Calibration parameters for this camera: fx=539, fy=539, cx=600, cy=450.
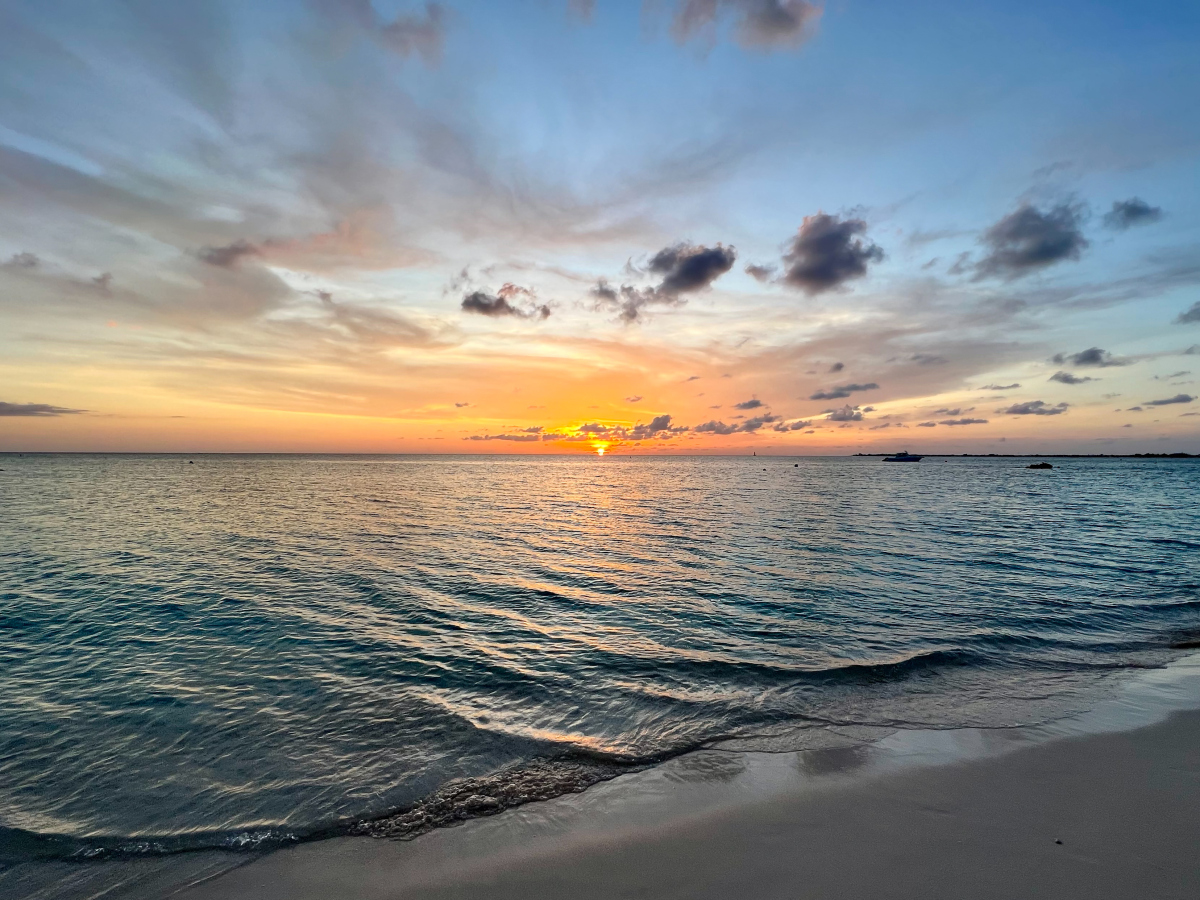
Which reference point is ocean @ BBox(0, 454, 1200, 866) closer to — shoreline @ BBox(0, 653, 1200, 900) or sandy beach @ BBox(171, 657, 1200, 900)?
shoreline @ BBox(0, 653, 1200, 900)

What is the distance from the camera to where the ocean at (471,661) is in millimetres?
9414

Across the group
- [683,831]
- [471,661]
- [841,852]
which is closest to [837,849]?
[841,852]

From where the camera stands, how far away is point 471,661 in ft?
51.1

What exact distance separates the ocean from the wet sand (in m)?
1.02

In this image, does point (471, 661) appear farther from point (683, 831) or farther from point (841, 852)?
point (841, 852)

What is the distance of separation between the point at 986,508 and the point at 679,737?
6490 centimetres

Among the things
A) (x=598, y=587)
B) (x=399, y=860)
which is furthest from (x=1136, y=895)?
(x=598, y=587)

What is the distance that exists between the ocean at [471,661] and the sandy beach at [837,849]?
96 centimetres

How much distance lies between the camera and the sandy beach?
660cm

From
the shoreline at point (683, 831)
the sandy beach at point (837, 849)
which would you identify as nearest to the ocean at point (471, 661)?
the shoreline at point (683, 831)

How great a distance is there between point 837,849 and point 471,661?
10841 millimetres

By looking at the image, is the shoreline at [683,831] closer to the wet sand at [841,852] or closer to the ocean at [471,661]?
the wet sand at [841,852]

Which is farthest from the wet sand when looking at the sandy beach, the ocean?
the ocean

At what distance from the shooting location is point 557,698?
43.1ft
